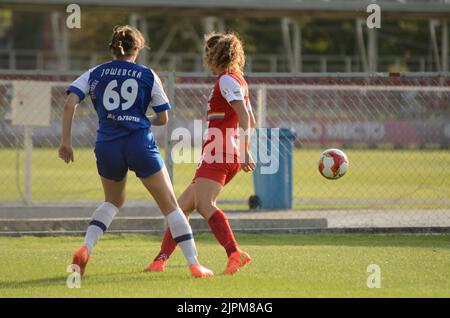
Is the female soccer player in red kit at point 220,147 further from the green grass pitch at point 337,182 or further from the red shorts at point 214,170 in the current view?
the green grass pitch at point 337,182

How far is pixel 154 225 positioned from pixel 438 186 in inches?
234

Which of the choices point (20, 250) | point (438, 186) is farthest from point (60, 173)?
point (20, 250)

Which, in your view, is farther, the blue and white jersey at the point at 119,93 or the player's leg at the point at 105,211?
the player's leg at the point at 105,211

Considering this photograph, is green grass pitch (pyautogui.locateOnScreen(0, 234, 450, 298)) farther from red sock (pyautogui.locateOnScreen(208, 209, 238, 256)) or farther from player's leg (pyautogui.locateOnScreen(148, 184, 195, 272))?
red sock (pyautogui.locateOnScreen(208, 209, 238, 256))

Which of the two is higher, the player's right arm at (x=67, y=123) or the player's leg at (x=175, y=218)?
the player's right arm at (x=67, y=123)

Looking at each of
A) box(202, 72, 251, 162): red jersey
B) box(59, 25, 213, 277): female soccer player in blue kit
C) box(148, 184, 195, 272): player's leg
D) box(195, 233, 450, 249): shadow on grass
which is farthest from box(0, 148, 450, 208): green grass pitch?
box(59, 25, 213, 277): female soccer player in blue kit

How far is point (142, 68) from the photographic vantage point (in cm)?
743

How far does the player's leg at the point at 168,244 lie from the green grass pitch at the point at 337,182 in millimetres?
6613

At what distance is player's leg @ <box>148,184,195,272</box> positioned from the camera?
8000 mm

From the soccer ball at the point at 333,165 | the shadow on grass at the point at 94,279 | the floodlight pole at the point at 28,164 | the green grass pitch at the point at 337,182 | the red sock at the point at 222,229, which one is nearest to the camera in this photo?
the shadow on grass at the point at 94,279

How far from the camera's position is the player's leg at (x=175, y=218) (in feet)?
24.7

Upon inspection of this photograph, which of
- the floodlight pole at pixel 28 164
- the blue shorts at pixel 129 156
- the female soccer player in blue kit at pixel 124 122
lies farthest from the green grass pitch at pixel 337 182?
the blue shorts at pixel 129 156

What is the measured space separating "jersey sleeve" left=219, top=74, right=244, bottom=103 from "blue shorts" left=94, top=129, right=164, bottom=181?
0.74m

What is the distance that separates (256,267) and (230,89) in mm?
1612
